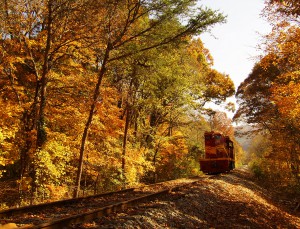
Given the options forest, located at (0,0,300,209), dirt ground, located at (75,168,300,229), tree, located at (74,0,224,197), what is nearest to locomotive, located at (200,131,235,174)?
forest, located at (0,0,300,209)

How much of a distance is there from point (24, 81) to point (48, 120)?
303cm

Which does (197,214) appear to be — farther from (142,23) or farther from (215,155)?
(215,155)

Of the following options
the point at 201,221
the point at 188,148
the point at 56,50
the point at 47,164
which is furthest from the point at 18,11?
the point at 188,148

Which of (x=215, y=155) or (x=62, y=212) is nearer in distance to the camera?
(x=62, y=212)

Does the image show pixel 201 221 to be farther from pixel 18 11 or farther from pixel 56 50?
pixel 18 11

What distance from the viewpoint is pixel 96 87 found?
1303 centimetres

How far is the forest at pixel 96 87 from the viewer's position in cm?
1199

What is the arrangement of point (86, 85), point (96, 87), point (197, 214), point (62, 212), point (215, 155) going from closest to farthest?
point (62, 212) → point (197, 214) → point (96, 87) → point (86, 85) → point (215, 155)

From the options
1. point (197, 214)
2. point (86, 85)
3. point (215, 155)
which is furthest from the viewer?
point (215, 155)

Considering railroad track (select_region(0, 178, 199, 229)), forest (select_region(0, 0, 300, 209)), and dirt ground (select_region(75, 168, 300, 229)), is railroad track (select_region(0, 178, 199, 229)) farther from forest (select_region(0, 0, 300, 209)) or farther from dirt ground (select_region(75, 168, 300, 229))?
forest (select_region(0, 0, 300, 209))

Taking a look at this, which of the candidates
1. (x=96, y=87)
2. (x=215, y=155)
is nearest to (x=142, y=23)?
(x=96, y=87)

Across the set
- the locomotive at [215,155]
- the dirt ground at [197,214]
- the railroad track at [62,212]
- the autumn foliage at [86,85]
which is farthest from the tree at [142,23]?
the locomotive at [215,155]

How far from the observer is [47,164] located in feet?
39.7

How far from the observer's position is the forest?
472 inches
